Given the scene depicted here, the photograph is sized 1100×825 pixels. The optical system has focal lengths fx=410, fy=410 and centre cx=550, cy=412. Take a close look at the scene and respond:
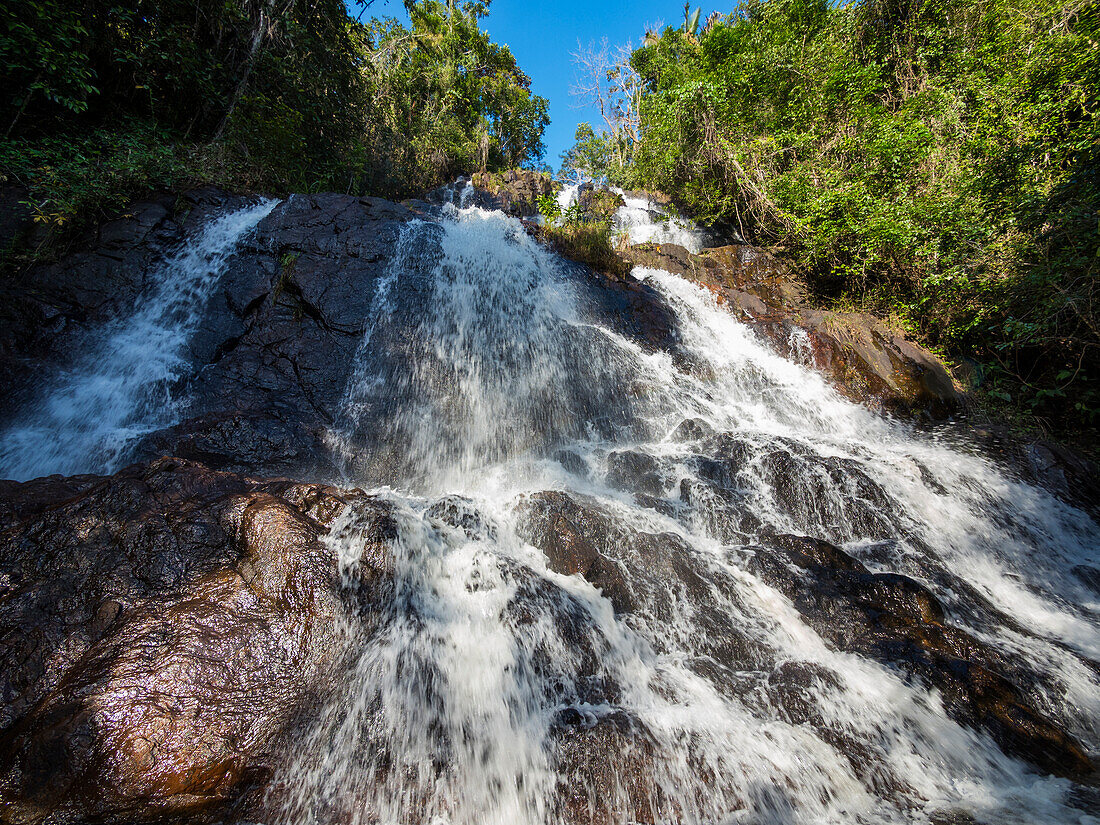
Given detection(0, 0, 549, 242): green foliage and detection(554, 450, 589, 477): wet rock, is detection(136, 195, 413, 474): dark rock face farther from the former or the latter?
detection(554, 450, 589, 477): wet rock

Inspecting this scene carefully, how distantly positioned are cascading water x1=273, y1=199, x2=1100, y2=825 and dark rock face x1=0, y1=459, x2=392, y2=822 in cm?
28

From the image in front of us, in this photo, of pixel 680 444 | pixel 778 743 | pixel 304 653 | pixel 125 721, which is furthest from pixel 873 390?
pixel 125 721

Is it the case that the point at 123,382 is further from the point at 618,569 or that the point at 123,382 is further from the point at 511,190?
the point at 511,190

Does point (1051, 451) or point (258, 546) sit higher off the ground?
point (1051, 451)

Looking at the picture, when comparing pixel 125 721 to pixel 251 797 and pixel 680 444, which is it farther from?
pixel 680 444

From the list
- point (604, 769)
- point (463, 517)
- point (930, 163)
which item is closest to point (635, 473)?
point (463, 517)

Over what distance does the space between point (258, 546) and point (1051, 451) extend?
8.77 meters

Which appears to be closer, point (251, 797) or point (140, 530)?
point (251, 797)

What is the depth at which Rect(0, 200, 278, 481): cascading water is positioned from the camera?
180 inches

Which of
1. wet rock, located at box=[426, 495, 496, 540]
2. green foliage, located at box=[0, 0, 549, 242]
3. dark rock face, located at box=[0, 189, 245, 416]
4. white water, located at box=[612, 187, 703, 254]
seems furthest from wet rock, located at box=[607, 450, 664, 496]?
white water, located at box=[612, 187, 703, 254]

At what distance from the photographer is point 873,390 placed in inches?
280

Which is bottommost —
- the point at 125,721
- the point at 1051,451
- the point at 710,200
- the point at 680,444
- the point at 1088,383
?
the point at 125,721

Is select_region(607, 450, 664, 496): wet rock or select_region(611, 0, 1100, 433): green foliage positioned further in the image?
select_region(611, 0, 1100, 433): green foliage

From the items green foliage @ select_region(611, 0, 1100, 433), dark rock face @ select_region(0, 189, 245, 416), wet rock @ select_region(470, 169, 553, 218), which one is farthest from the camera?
wet rock @ select_region(470, 169, 553, 218)
